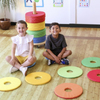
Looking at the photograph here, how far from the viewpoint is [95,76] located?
240 cm

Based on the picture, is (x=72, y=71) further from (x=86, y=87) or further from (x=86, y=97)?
(x=86, y=97)

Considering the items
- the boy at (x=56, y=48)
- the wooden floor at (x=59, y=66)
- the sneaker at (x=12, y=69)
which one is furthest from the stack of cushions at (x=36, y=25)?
the sneaker at (x=12, y=69)

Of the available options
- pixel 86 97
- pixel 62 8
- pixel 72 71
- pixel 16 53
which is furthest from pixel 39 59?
pixel 62 8

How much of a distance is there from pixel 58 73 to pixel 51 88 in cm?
33

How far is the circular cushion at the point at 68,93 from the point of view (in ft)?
6.70

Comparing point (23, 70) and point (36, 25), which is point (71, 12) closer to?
point (36, 25)

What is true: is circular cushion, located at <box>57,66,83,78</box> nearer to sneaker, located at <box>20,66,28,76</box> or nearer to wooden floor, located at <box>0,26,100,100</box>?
wooden floor, located at <box>0,26,100,100</box>

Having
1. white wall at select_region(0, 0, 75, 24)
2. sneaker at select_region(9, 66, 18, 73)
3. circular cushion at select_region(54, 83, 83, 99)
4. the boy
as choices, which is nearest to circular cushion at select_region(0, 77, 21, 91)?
sneaker at select_region(9, 66, 18, 73)

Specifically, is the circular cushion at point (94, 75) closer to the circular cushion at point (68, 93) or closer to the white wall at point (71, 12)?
the circular cushion at point (68, 93)

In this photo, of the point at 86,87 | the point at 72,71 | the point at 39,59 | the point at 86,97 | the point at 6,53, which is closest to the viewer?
the point at 86,97

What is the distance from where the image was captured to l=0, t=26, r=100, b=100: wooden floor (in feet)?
6.89

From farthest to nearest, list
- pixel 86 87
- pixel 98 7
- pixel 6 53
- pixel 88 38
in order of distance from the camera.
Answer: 1. pixel 98 7
2. pixel 88 38
3. pixel 6 53
4. pixel 86 87

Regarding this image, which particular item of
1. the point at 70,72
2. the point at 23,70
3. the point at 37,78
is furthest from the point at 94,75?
the point at 23,70

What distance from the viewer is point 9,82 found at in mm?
2369
